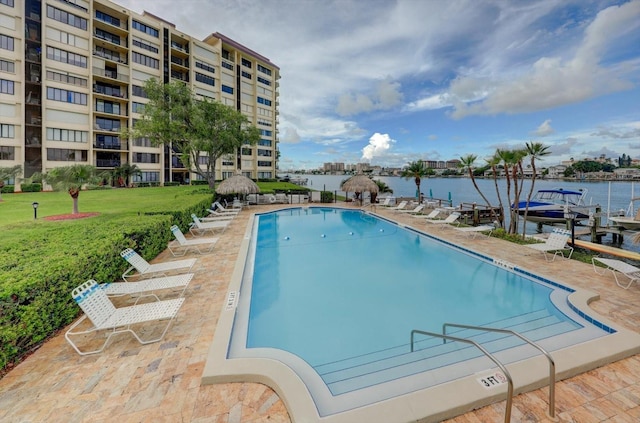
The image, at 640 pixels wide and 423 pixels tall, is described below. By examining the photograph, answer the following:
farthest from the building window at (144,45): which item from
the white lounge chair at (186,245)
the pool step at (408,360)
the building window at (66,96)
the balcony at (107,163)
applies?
the pool step at (408,360)

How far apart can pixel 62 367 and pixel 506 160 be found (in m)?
14.8

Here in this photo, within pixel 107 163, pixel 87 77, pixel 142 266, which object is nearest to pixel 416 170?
pixel 142 266

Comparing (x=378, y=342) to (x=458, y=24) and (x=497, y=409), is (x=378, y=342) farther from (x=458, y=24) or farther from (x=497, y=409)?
(x=458, y=24)

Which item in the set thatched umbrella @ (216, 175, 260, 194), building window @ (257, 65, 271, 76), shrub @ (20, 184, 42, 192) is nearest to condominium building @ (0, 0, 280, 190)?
shrub @ (20, 184, 42, 192)

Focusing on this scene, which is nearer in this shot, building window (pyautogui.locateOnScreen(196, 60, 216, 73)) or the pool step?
the pool step

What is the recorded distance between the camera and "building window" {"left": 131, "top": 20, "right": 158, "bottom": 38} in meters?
36.9

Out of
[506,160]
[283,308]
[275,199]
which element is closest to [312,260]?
[283,308]

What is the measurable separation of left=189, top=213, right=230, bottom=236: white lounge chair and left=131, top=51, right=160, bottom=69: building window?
119 feet

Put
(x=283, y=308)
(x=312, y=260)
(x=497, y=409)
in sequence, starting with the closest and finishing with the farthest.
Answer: (x=497, y=409) → (x=283, y=308) → (x=312, y=260)

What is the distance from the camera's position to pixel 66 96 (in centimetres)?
3200

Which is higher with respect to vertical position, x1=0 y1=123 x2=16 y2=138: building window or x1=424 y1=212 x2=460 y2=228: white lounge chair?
x1=0 y1=123 x2=16 y2=138: building window

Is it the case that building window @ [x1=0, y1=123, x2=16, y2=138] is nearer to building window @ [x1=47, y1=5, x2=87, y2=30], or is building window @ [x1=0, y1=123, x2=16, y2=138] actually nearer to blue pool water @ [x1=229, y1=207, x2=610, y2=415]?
building window @ [x1=47, y1=5, x2=87, y2=30]

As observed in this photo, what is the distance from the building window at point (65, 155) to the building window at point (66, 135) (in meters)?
1.20

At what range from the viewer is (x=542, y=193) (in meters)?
24.3
